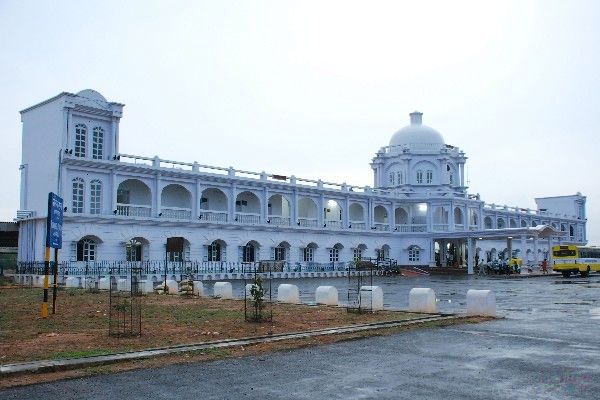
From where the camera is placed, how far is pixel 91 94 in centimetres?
3897

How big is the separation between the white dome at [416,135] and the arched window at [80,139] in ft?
121

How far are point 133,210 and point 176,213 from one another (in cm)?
357

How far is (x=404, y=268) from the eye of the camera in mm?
56938

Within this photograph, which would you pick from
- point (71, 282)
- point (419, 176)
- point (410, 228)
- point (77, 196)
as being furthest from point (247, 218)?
point (419, 176)

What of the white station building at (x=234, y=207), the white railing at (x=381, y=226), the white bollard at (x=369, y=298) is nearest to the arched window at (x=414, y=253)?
the white station building at (x=234, y=207)

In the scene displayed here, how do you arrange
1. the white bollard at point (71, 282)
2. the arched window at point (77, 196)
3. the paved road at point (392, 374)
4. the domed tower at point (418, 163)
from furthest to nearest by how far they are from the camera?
the domed tower at point (418, 163) → the arched window at point (77, 196) → the white bollard at point (71, 282) → the paved road at point (392, 374)

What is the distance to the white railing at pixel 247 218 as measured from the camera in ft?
154

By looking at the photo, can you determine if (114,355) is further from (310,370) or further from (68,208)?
(68,208)

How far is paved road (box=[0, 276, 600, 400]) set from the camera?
701cm

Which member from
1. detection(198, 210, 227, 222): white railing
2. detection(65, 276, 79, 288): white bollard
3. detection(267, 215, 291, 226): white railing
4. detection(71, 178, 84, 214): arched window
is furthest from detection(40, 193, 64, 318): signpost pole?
detection(267, 215, 291, 226): white railing

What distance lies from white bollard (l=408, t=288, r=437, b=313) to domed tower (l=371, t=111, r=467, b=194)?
46.4 m

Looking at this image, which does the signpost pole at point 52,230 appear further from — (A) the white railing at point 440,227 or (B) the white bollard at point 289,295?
(A) the white railing at point 440,227

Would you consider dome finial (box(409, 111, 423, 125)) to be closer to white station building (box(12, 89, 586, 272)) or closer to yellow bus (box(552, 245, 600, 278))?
white station building (box(12, 89, 586, 272))

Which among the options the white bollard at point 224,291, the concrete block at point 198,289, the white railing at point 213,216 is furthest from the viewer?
the white railing at point 213,216
